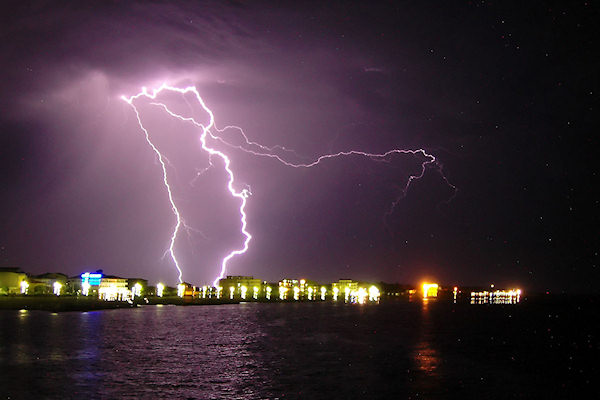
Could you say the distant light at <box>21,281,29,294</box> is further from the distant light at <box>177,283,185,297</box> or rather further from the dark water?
the dark water

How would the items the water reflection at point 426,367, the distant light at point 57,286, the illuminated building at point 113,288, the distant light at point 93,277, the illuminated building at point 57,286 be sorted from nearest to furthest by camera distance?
1. the water reflection at point 426,367
2. the distant light at point 57,286
3. the illuminated building at point 57,286
4. the distant light at point 93,277
5. the illuminated building at point 113,288

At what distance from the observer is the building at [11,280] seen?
95.4m

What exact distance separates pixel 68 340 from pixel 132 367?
39.1 feet

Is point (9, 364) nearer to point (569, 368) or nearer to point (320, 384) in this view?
point (320, 384)

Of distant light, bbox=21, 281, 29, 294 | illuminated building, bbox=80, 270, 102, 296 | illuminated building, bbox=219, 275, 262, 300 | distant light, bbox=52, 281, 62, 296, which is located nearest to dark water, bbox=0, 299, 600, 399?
distant light, bbox=21, 281, 29, 294

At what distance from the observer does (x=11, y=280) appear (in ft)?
320

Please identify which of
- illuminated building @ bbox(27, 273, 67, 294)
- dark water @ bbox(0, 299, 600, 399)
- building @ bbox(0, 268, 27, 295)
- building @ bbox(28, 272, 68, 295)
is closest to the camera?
dark water @ bbox(0, 299, 600, 399)

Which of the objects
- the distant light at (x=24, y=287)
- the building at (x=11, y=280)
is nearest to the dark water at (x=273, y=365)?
the building at (x=11, y=280)

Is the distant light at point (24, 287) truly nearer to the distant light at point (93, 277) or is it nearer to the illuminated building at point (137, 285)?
the distant light at point (93, 277)

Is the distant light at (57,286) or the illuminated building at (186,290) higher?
the distant light at (57,286)

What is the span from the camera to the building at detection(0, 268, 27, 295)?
313 ft

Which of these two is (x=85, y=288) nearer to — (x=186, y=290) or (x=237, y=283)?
(x=186, y=290)

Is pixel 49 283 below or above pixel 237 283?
above

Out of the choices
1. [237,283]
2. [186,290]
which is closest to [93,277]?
[186,290]
